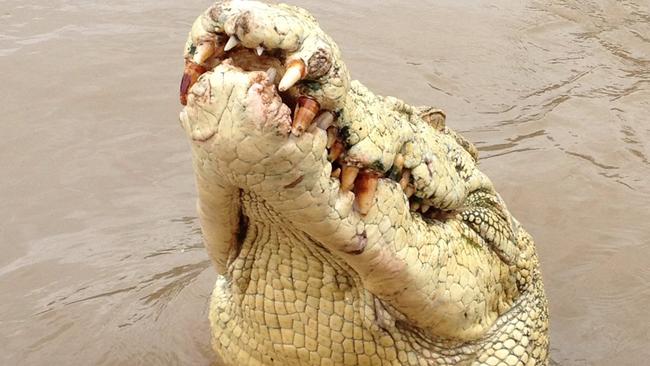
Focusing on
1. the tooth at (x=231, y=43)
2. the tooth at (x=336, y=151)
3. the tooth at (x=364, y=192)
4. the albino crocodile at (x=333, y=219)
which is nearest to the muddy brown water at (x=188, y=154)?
the albino crocodile at (x=333, y=219)

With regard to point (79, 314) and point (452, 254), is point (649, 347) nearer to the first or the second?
point (452, 254)

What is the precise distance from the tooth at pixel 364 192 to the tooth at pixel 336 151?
0.41 ft

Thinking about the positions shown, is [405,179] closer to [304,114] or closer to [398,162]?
[398,162]

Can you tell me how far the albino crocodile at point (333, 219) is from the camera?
1835 mm

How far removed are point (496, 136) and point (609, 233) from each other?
4.49ft

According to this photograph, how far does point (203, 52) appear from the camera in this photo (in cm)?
187

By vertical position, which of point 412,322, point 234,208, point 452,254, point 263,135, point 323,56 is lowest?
point 412,322

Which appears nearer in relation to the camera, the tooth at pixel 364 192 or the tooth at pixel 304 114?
the tooth at pixel 304 114

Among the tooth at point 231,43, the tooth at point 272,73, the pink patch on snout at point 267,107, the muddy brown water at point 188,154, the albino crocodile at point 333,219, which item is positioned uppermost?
the tooth at point 231,43

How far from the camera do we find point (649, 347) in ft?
13.3

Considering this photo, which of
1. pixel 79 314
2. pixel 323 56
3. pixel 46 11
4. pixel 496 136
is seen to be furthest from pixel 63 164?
pixel 323 56

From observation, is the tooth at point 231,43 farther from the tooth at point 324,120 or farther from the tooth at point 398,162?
the tooth at point 398,162

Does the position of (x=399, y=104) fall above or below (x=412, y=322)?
above

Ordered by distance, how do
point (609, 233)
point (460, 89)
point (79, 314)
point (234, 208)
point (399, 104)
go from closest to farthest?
point (234, 208), point (399, 104), point (79, 314), point (609, 233), point (460, 89)
